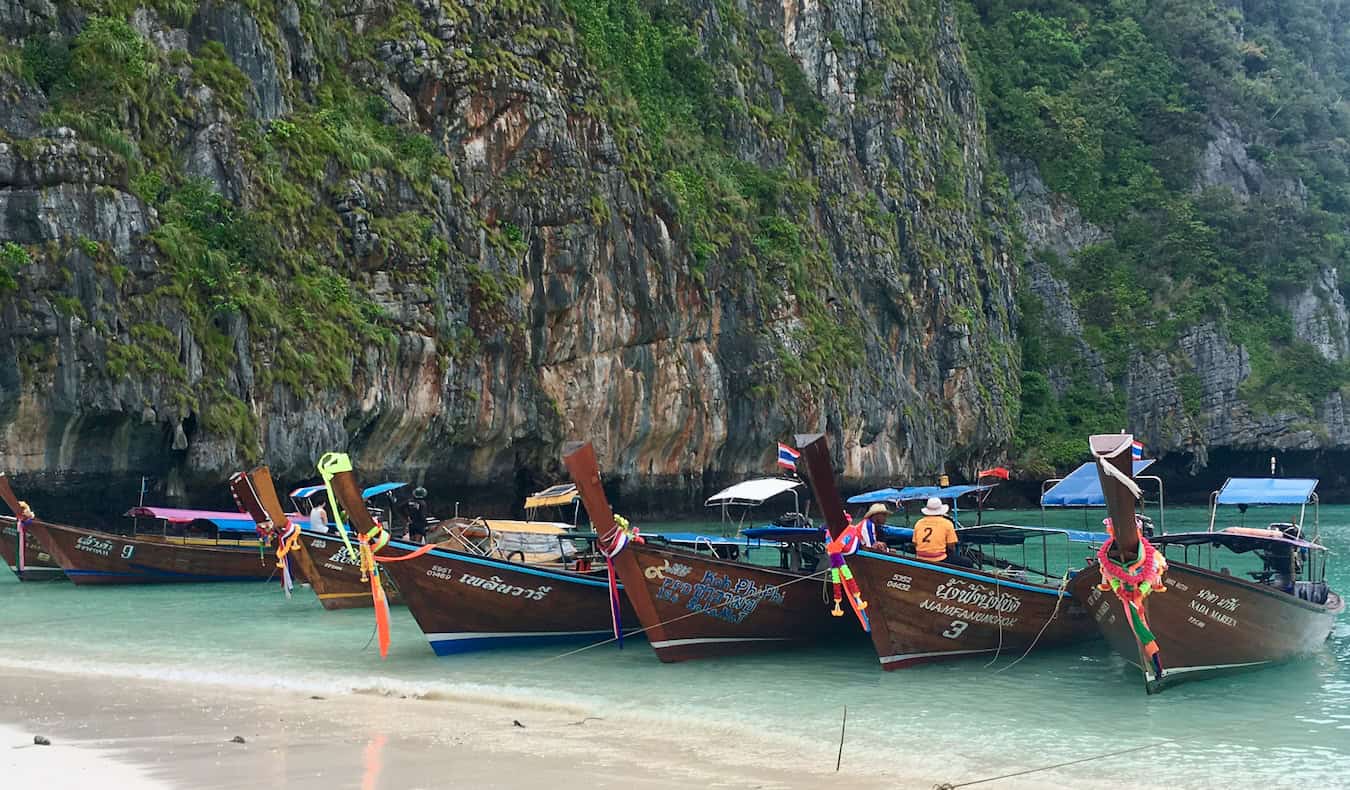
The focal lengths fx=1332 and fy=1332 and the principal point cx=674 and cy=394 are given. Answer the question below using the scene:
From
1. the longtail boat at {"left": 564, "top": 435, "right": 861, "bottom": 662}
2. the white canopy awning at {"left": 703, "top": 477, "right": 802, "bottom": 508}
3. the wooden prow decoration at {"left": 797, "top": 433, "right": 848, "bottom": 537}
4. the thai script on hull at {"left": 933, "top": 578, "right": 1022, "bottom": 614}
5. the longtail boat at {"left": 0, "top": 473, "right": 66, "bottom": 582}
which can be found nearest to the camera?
the wooden prow decoration at {"left": 797, "top": 433, "right": 848, "bottom": 537}

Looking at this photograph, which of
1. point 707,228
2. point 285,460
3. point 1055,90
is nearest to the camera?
point 285,460

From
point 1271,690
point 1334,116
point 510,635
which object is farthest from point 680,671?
point 1334,116

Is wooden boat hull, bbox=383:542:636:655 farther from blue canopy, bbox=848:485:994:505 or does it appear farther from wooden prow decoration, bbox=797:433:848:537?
blue canopy, bbox=848:485:994:505

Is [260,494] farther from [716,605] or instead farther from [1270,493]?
[1270,493]

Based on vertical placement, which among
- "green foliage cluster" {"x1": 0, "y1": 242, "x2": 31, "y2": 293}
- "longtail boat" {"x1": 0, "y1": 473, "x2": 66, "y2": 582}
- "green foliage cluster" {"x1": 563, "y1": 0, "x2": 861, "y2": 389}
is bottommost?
"longtail boat" {"x1": 0, "y1": 473, "x2": 66, "y2": 582}

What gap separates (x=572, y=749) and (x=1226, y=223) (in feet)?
218

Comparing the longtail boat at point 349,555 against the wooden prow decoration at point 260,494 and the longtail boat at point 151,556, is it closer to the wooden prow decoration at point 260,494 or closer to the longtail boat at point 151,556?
the wooden prow decoration at point 260,494

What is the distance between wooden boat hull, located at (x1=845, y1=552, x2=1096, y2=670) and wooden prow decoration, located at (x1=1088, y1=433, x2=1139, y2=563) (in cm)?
231

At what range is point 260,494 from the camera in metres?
18.5

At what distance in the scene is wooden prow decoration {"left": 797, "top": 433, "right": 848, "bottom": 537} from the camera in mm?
13086

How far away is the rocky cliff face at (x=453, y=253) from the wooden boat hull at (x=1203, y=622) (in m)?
20.1

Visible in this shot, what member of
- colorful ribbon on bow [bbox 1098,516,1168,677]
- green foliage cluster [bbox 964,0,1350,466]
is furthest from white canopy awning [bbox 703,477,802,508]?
green foliage cluster [bbox 964,0,1350,466]

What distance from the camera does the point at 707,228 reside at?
146 ft

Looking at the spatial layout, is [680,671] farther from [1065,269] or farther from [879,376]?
[1065,269]
